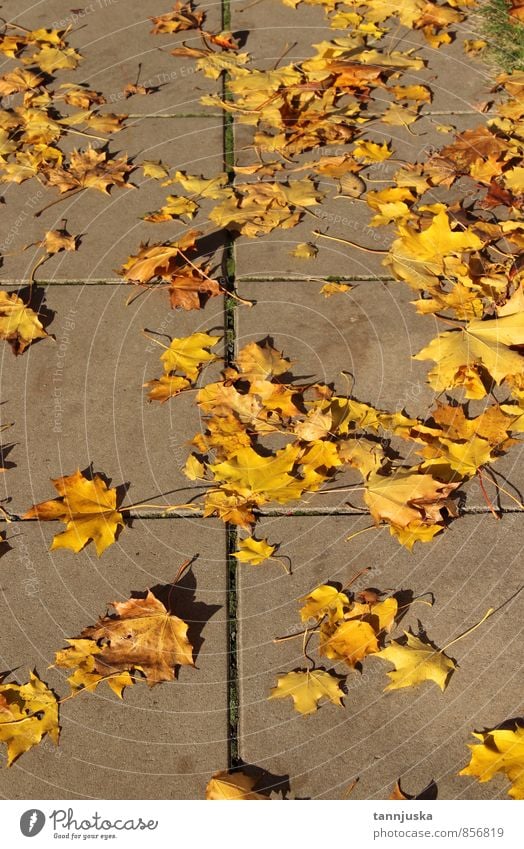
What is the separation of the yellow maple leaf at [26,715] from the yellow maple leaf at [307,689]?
645 mm

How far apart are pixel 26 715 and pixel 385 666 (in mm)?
1067

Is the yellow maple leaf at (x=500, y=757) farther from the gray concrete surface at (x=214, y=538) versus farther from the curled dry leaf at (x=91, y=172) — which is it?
the curled dry leaf at (x=91, y=172)

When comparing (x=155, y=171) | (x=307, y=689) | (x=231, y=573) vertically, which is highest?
(x=155, y=171)

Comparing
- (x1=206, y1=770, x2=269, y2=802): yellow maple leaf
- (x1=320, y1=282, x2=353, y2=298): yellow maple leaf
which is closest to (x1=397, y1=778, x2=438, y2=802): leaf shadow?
(x1=206, y1=770, x2=269, y2=802): yellow maple leaf

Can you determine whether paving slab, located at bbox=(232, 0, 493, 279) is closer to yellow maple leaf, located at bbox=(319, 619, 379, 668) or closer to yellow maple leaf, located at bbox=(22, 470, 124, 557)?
yellow maple leaf, located at bbox=(22, 470, 124, 557)

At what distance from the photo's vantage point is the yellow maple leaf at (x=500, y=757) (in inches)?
95.9

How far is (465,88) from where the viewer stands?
15.3 feet

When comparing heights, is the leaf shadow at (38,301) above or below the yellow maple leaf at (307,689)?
above

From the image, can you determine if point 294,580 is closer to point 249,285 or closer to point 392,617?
point 392,617

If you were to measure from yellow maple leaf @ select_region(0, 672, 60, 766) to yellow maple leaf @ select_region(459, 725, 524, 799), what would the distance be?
3.88ft

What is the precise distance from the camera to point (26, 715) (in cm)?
262

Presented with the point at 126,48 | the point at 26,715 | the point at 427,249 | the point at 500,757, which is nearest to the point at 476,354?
the point at 427,249

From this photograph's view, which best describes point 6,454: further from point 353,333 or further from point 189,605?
point 353,333

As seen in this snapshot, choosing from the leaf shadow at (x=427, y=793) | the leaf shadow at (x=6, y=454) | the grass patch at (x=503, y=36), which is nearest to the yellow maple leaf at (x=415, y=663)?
the leaf shadow at (x=427, y=793)
